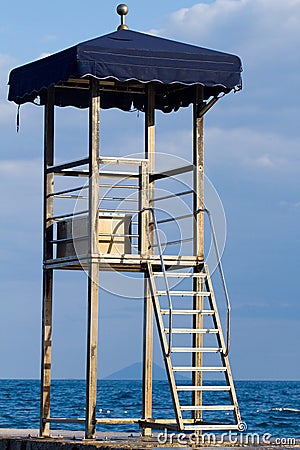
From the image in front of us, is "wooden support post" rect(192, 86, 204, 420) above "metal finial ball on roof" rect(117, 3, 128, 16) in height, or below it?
below

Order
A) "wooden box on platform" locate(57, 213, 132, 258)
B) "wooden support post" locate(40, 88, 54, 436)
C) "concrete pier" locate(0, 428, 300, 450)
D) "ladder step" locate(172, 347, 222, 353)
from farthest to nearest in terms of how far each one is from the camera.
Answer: "wooden support post" locate(40, 88, 54, 436), "wooden box on platform" locate(57, 213, 132, 258), "ladder step" locate(172, 347, 222, 353), "concrete pier" locate(0, 428, 300, 450)

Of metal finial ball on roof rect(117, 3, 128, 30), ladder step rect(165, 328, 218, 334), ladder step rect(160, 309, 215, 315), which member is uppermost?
metal finial ball on roof rect(117, 3, 128, 30)

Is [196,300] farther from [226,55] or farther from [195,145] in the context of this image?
[226,55]

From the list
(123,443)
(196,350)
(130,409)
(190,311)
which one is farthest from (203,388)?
(130,409)

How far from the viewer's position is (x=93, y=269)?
15.6m

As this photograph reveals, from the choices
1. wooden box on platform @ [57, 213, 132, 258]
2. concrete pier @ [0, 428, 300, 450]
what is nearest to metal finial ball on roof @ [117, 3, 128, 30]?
wooden box on platform @ [57, 213, 132, 258]

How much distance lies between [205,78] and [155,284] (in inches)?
113

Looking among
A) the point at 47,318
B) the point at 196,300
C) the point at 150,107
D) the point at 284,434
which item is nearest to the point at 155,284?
the point at 196,300

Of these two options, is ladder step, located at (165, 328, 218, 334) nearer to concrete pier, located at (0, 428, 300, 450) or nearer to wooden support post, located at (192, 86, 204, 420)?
wooden support post, located at (192, 86, 204, 420)

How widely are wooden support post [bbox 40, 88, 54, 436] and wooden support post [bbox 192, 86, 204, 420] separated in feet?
6.83

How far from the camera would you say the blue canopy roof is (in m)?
15.5

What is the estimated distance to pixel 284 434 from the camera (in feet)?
133

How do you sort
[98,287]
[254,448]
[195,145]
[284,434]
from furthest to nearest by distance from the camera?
[284,434], [195,145], [98,287], [254,448]

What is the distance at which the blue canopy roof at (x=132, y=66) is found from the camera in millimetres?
15531
